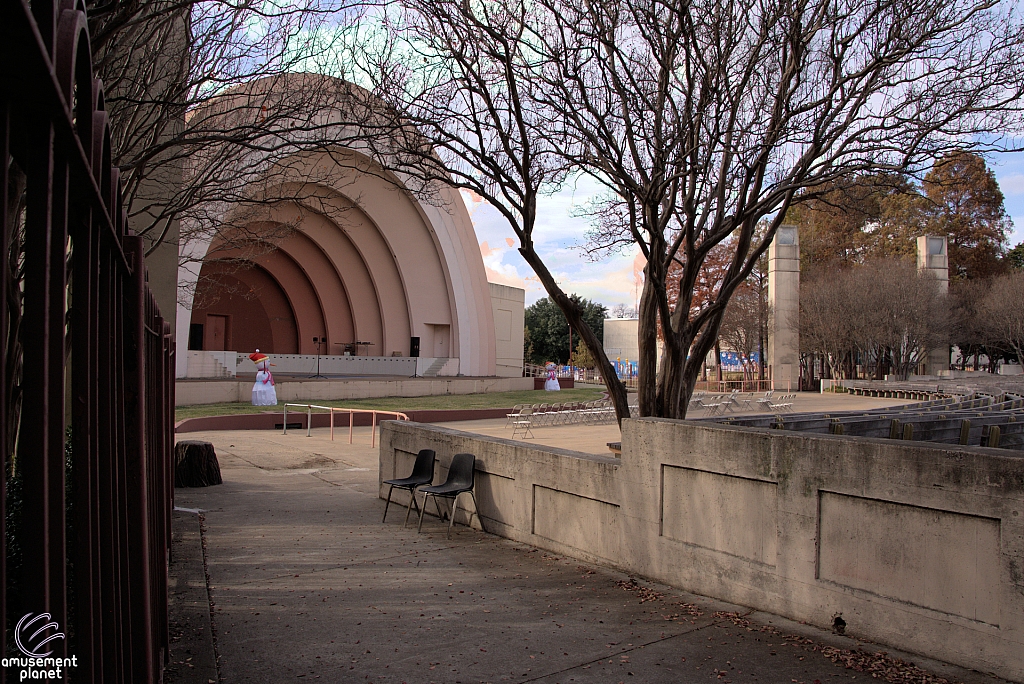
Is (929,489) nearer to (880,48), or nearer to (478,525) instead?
(478,525)

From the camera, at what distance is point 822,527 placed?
5344mm

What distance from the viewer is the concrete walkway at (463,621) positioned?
4637 millimetres

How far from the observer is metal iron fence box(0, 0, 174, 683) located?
4.81 feet

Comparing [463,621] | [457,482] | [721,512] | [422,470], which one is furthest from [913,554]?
[422,470]

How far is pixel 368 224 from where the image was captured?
43.3 meters

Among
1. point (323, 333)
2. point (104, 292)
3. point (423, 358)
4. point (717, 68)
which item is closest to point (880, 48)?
point (717, 68)

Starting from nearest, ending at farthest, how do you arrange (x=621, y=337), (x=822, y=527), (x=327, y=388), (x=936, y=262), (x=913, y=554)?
1. (x=913, y=554)
2. (x=822, y=527)
3. (x=327, y=388)
4. (x=936, y=262)
5. (x=621, y=337)

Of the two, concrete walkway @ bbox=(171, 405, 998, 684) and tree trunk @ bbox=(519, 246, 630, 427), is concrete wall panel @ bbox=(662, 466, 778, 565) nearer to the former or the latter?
concrete walkway @ bbox=(171, 405, 998, 684)

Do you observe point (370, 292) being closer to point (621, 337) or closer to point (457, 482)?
point (621, 337)

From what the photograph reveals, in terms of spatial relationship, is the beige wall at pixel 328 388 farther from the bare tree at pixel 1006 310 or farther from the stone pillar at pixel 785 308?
the bare tree at pixel 1006 310

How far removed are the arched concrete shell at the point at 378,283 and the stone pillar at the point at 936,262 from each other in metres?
26.4

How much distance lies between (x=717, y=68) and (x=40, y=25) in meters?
9.12

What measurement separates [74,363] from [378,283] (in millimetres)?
43192

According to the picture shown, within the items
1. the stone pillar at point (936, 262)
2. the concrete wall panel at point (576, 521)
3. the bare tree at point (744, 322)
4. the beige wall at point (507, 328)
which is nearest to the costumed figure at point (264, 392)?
the concrete wall panel at point (576, 521)
